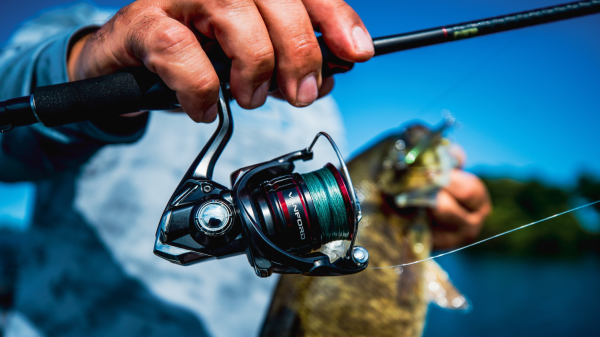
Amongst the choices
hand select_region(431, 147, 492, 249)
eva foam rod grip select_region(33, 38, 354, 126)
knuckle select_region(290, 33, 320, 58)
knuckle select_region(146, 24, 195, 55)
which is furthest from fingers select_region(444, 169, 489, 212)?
knuckle select_region(146, 24, 195, 55)

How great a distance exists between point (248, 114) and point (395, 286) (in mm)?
1104

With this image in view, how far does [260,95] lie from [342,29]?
268 mm

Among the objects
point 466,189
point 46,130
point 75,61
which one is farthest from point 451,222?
point 46,130

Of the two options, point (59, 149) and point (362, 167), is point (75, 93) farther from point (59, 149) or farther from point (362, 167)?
point (362, 167)

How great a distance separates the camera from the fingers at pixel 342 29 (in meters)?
0.89

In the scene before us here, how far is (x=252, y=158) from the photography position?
88.0 inches

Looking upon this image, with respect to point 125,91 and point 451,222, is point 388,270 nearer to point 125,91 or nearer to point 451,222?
point 451,222

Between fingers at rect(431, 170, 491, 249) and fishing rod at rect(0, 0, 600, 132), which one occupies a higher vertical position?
fishing rod at rect(0, 0, 600, 132)

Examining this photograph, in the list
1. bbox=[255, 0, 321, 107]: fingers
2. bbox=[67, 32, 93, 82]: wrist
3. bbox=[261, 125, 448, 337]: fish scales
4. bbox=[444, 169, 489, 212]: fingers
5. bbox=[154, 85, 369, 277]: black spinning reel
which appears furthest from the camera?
bbox=[444, 169, 489, 212]: fingers

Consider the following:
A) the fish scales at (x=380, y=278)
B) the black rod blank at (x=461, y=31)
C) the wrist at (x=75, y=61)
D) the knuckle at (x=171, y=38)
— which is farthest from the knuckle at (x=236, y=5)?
the fish scales at (x=380, y=278)

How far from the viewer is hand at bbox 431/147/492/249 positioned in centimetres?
178

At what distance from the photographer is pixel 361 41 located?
89 centimetres

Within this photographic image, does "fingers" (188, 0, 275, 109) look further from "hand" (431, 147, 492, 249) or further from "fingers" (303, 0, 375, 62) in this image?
"hand" (431, 147, 492, 249)

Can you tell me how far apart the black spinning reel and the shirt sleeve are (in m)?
0.67
